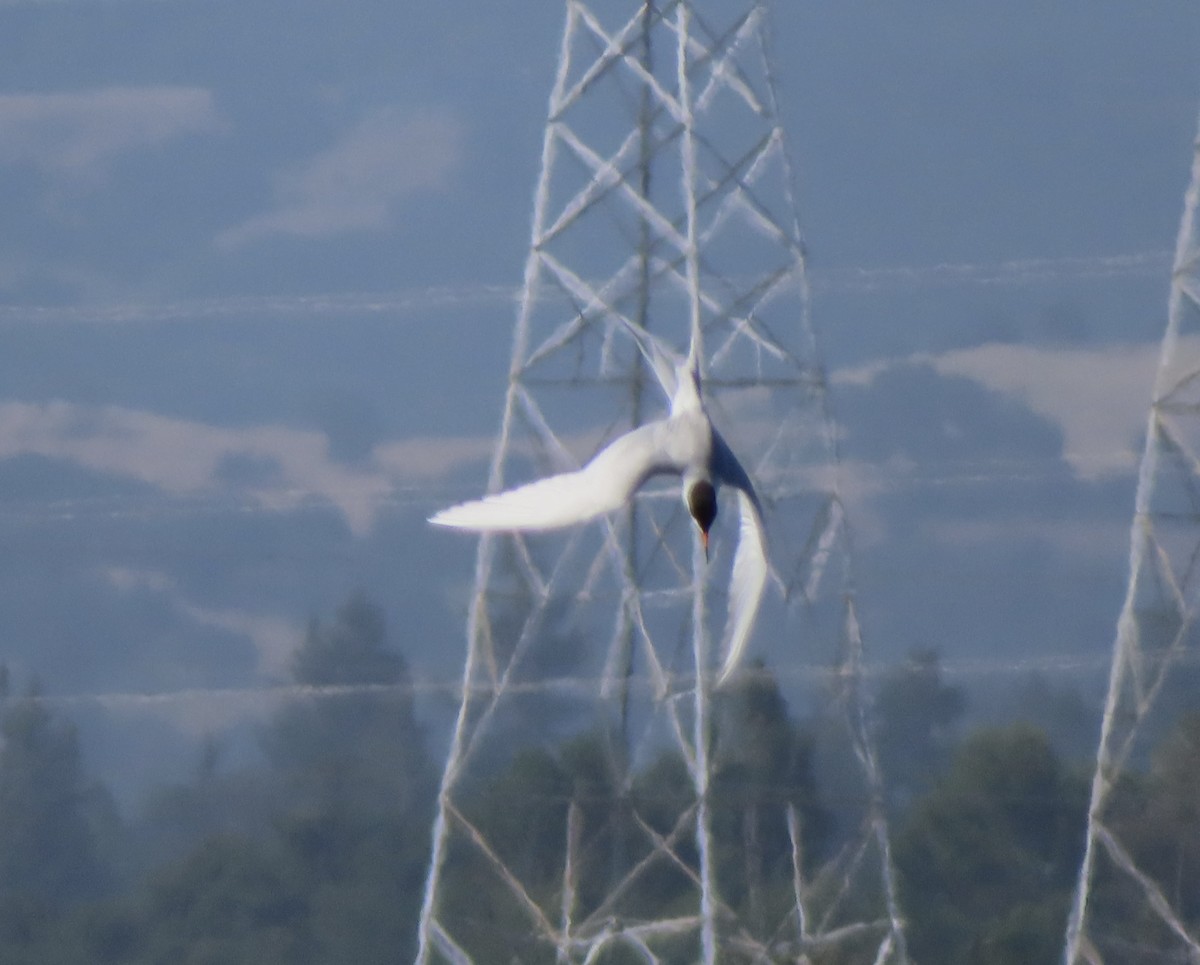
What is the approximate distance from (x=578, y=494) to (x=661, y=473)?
0.32 meters

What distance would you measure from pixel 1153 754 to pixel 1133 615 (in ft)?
30.9

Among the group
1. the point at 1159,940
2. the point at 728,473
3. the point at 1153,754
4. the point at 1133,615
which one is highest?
the point at 728,473

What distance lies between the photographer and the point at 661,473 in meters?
7.26

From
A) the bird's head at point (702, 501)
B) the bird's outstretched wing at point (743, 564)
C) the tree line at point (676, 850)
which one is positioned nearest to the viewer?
the bird's head at point (702, 501)

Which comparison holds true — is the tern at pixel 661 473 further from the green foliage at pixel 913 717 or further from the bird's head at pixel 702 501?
the green foliage at pixel 913 717

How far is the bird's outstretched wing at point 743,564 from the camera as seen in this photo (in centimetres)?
714

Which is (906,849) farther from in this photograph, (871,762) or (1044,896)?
(871,762)

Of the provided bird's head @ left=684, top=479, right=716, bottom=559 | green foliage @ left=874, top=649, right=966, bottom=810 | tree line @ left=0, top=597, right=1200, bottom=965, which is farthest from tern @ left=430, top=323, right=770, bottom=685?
green foliage @ left=874, top=649, right=966, bottom=810

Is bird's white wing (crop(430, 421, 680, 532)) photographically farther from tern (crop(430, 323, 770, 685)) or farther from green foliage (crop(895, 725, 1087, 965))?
green foliage (crop(895, 725, 1087, 965))

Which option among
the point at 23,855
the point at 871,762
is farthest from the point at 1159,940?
the point at 23,855

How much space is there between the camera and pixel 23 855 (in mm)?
28984

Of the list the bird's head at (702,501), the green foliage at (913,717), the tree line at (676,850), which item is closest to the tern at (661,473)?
the bird's head at (702,501)

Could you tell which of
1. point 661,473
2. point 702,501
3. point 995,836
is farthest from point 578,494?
point 995,836

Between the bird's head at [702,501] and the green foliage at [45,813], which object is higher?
the bird's head at [702,501]
